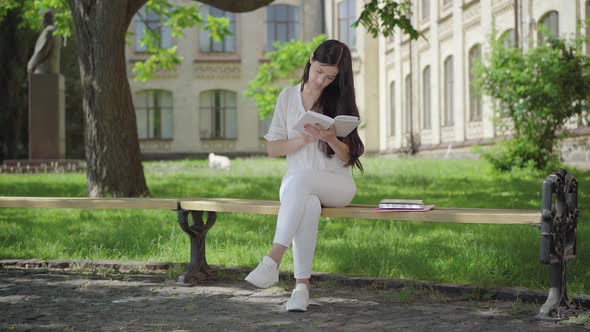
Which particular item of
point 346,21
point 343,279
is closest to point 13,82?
point 346,21

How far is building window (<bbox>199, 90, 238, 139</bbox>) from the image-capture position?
141 feet

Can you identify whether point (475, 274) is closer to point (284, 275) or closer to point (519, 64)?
point (284, 275)

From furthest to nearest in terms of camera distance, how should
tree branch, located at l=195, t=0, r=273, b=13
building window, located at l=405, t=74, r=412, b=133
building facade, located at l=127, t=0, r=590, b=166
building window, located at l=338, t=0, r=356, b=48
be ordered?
building window, located at l=338, t=0, r=356, b=48 → building window, located at l=405, t=74, r=412, b=133 → building facade, located at l=127, t=0, r=590, b=166 → tree branch, located at l=195, t=0, r=273, b=13

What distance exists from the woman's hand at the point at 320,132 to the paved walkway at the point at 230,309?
100cm

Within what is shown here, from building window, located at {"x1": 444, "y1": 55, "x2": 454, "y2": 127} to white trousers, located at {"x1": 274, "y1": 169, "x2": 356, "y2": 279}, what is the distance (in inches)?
1027

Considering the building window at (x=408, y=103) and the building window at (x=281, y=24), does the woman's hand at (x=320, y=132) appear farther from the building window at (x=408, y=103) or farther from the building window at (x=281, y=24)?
the building window at (x=281, y=24)

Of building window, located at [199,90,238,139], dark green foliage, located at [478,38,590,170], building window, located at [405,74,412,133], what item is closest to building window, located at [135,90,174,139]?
building window, located at [199,90,238,139]

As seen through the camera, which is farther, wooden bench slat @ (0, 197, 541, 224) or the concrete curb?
the concrete curb

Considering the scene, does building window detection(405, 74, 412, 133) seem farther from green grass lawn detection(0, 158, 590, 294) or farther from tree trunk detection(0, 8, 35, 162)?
green grass lawn detection(0, 158, 590, 294)

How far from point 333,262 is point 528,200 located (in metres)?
5.02

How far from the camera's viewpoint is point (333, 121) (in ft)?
16.2

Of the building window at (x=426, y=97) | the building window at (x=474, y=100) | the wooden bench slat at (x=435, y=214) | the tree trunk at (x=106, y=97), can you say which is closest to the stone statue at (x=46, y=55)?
the tree trunk at (x=106, y=97)

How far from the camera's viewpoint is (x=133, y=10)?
11211 mm

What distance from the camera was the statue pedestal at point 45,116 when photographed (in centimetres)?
2180
